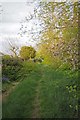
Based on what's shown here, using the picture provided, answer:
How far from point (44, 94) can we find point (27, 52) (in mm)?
436

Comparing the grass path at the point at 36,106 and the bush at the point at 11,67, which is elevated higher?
the bush at the point at 11,67

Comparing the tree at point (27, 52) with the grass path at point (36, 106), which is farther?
the tree at point (27, 52)

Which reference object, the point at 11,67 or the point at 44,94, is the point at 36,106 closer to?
the point at 44,94

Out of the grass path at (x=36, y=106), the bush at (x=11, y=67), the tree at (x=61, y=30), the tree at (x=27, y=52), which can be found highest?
the tree at (x=61, y=30)

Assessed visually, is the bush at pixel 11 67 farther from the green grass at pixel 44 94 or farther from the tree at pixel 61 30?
the tree at pixel 61 30

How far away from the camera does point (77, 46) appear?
7.99ft

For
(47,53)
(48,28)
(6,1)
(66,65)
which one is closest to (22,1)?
(6,1)

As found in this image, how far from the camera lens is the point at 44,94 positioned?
2.68 metres

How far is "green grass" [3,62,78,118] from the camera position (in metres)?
A: 2.43

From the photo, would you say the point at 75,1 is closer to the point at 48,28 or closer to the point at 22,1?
the point at 48,28

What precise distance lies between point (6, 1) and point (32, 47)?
50cm

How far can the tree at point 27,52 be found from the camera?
260 centimetres

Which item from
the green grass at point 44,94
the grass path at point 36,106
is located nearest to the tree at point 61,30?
the green grass at point 44,94

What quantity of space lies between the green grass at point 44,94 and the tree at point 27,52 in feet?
0.35
